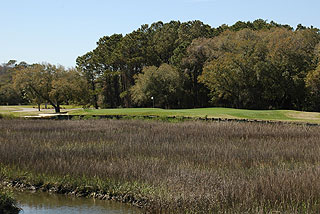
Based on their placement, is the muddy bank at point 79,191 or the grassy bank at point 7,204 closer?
the grassy bank at point 7,204

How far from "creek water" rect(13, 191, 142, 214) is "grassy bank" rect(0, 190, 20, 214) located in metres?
0.41

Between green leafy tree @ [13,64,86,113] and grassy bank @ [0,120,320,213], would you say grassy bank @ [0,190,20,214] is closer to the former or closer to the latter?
grassy bank @ [0,120,320,213]

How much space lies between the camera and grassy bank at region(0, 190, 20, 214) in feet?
31.5

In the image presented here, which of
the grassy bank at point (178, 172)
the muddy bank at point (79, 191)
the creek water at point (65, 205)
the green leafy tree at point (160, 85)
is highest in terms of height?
the green leafy tree at point (160, 85)

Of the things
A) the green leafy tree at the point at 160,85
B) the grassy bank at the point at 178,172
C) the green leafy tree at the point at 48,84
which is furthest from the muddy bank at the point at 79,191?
the green leafy tree at the point at 160,85

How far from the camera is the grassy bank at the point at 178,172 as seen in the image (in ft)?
28.6

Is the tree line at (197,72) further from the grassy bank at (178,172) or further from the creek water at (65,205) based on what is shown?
the creek water at (65,205)

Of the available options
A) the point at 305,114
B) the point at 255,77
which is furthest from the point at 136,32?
the point at 305,114

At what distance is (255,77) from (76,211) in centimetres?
5491

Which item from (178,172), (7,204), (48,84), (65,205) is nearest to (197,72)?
(48,84)

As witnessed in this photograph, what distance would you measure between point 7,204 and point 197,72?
222ft

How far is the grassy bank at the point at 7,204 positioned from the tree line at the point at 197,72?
47886 mm

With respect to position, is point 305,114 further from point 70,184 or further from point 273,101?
point 70,184

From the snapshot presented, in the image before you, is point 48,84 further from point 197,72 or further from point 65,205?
point 65,205
